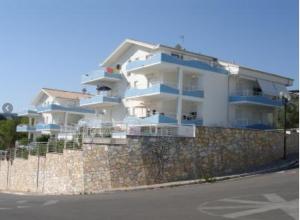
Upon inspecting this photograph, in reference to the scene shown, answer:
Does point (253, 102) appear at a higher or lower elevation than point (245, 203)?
higher

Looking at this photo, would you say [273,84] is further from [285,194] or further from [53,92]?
[53,92]

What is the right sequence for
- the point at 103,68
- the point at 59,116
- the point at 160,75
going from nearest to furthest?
the point at 160,75 → the point at 103,68 → the point at 59,116

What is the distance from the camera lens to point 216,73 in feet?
137

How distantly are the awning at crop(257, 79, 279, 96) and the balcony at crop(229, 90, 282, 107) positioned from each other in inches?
24.2

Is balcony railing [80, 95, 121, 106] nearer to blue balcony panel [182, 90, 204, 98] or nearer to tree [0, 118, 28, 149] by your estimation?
blue balcony panel [182, 90, 204, 98]

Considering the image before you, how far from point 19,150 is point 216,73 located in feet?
63.4

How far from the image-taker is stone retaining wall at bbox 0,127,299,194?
26875mm

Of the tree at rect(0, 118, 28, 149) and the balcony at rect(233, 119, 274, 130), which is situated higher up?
the balcony at rect(233, 119, 274, 130)

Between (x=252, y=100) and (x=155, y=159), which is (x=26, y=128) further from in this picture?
(x=155, y=159)

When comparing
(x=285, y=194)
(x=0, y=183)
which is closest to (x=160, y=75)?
(x=0, y=183)

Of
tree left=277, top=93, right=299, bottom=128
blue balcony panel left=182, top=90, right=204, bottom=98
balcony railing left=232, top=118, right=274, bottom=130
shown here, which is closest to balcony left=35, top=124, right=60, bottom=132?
blue balcony panel left=182, top=90, right=204, bottom=98

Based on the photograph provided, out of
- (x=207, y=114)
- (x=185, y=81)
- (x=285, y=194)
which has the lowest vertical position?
(x=285, y=194)

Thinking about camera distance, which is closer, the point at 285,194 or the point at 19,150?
the point at 285,194

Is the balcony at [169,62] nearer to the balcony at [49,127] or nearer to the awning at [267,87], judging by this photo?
the awning at [267,87]
